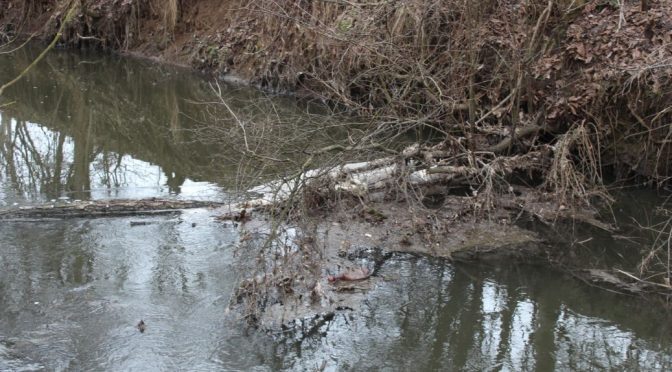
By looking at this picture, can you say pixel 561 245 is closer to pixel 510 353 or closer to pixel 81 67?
pixel 510 353

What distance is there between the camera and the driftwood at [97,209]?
6.92 m

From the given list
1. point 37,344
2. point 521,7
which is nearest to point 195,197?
point 37,344

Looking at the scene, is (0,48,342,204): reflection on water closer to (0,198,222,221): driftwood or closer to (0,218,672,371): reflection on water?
(0,198,222,221): driftwood

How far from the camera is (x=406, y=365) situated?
4.75 meters

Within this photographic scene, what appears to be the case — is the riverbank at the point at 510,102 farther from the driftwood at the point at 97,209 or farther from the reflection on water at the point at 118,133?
the driftwood at the point at 97,209

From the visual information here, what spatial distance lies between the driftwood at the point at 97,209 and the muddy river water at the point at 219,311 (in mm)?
132

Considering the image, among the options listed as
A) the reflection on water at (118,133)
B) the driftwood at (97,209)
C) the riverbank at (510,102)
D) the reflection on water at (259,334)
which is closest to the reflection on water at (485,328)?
the reflection on water at (259,334)

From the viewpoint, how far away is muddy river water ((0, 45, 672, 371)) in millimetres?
4773

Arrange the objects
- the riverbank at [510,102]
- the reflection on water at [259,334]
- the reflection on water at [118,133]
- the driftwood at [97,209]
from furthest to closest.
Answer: the reflection on water at [118,133], the riverbank at [510,102], the driftwood at [97,209], the reflection on water at [259,334]

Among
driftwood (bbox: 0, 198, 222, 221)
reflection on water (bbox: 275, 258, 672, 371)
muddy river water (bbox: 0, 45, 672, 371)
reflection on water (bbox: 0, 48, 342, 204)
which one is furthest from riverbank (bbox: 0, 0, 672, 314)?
driftwood (bbox: 0, 198, 222, 221)

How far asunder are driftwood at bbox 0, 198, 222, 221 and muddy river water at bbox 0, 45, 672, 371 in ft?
0.43

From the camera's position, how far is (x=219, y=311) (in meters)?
5.31

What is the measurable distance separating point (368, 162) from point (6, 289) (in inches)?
141

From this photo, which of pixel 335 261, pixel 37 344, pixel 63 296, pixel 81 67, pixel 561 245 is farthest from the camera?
pixel 81 67
